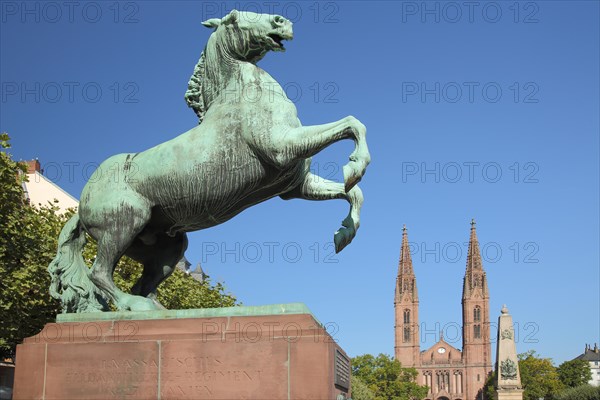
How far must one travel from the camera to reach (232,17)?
8578 millimetres

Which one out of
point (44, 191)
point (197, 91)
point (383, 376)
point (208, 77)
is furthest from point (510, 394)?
point (383, 376)

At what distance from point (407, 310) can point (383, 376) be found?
3495 centimetres

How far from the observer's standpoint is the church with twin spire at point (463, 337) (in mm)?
178125

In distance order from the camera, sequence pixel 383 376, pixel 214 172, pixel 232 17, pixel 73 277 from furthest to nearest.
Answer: pixel 383 376, pixel 73 277, pixel 232 17, pixel 214 172

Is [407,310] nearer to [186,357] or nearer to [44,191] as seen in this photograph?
[44,191]

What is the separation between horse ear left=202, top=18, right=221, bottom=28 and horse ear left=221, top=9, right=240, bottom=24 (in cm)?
18

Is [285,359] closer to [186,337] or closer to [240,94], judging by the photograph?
[186,337]

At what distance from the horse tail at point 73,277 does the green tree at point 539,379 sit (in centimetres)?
12011

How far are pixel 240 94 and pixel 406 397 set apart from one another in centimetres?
14603

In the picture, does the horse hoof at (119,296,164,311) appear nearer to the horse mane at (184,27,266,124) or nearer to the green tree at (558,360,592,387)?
the horse mane at (184,27,266,124)

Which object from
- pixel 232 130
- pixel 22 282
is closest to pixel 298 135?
pixel 232 130

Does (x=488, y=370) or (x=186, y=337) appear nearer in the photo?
(x=186, y=337)

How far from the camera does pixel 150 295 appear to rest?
9.17m

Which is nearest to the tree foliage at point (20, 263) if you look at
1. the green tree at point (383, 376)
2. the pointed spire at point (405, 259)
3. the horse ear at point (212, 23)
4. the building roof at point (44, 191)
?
the horse ear at point (212, 23)
